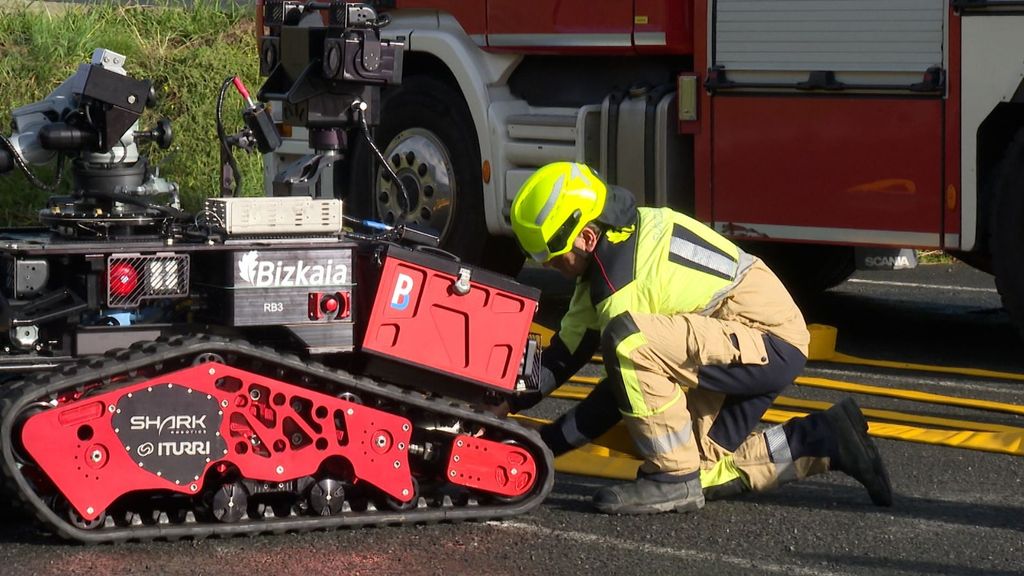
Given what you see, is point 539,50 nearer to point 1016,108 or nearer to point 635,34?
point 635,34

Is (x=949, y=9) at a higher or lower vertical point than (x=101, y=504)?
higher

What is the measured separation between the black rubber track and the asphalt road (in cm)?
6

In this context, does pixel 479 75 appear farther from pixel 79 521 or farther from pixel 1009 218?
pixel 79 521

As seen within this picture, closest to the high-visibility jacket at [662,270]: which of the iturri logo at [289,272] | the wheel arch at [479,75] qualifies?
the iturri logo at [289,272]

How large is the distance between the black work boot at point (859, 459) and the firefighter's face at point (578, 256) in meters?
1.06

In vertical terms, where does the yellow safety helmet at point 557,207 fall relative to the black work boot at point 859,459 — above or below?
above

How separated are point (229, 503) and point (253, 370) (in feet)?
1.44

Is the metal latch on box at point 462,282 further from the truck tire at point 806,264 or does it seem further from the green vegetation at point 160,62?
the green vegetation at point 160,62

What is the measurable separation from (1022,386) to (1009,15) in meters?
1.83

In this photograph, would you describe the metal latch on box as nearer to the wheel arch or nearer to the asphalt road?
the asphalt road

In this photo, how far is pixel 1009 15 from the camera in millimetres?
8234

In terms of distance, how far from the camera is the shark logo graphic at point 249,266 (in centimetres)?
568

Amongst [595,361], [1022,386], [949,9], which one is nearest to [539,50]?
[595,361]

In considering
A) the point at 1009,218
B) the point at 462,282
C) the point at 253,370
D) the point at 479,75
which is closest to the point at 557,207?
the point at 462,282
